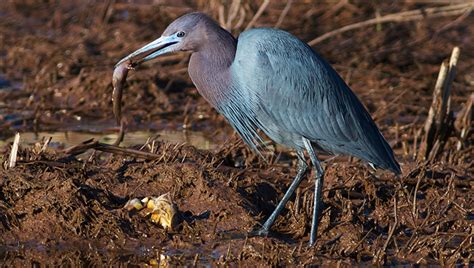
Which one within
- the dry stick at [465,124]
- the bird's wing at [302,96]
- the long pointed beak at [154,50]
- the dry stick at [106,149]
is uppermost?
the long pointed beak at [154,50]

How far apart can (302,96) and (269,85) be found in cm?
26

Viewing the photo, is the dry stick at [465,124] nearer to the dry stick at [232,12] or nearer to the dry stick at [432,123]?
the dry stick at [432,123]

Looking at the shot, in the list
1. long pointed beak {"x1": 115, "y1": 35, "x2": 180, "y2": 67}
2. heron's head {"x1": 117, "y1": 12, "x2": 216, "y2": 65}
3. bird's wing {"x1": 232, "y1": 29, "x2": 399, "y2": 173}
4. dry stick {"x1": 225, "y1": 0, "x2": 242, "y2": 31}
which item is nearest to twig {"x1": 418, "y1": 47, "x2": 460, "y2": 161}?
bird's wing {"x1": 232, "y1": 29, "x2": 399, "y2": 173}

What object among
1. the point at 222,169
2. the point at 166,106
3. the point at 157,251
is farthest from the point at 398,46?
the point at 157,251

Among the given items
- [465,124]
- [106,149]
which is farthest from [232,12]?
[106,149]

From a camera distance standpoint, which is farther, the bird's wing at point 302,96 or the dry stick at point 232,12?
the dry stick at point 232,12

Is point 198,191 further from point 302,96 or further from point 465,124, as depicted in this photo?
point 465,124

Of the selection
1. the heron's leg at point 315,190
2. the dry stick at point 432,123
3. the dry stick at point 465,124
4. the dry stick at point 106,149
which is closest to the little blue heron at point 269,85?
the heron's leg at point 315,190

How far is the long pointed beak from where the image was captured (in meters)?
6.45

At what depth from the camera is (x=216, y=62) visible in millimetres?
6496

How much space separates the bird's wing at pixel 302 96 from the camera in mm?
6457

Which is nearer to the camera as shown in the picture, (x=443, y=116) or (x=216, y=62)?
(x=216, y=62)

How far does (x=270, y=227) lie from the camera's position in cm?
660

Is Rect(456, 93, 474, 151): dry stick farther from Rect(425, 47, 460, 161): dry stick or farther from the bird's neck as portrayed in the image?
the bird's neck
